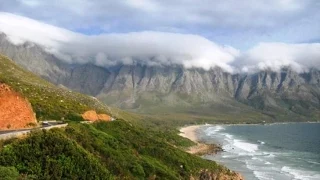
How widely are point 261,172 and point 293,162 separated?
28293 mm

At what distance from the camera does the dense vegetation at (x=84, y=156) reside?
34.0 m

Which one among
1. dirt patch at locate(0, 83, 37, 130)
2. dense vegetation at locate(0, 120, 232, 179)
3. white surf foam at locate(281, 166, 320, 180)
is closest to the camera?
dense vegetation at locate(0, 120, 232, 179)

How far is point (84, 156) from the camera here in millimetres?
38125

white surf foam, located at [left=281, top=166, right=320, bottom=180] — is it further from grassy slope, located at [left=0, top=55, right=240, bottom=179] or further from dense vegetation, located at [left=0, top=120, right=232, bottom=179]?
dense vegetation, located at [left=0, top=120, right=232, bottom=179]

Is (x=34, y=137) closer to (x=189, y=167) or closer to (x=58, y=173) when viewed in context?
(x=58, y=173)

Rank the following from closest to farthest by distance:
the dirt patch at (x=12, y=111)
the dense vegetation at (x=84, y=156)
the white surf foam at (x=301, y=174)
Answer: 1. the dense vegetation at (x=84, y=156)
2. the dirt patch at (x=12, y=111)
3. the white surf foam at (x=301, y=174)

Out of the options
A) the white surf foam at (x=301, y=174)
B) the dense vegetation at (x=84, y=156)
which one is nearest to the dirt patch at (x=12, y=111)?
the dense vegetation at (x=84, y=156)

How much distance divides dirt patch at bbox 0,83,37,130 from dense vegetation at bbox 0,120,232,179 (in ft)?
16.9

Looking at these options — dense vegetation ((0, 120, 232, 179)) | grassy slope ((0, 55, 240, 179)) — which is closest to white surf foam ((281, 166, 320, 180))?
grassy slope ((0, 55, 240, 179))

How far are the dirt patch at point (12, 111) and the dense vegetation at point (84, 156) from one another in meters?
5.15

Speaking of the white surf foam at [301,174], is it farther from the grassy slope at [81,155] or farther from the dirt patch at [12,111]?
the dirt patch at [12,111]

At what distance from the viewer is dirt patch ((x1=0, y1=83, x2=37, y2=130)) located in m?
43.8

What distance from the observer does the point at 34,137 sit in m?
36.4

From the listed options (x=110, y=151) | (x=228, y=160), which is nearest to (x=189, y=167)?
(x=110, y=151)
